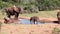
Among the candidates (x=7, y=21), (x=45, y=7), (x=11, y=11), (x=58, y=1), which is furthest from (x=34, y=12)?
(x=7, y=21)

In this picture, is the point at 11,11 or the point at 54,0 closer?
the point at 11,11

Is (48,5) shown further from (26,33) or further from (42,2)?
(26,33)

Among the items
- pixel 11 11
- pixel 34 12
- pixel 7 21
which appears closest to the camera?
pixel 7 21

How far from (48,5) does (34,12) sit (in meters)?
3.64

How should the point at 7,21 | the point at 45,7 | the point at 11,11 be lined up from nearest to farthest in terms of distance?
1. the point at 7,21
2. the point at 11,11
3. the point at 45,7

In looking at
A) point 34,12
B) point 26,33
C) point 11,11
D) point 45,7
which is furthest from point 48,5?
point 26,33

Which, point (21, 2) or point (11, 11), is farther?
point (21, 2)

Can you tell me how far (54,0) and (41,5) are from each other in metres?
1.90

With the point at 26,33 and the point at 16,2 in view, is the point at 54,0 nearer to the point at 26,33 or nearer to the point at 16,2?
the point at 16,2

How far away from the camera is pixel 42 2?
31781mm

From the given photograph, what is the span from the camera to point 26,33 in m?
11.3

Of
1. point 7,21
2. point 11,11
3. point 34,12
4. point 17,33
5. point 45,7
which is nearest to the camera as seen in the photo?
point 17,33

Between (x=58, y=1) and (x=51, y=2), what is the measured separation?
1.23 meters

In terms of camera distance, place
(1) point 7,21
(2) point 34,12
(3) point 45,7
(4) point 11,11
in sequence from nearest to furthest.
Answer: (1) point 7,21, (4) point 11,11, (2) point 34,12, (3) point 45,7
